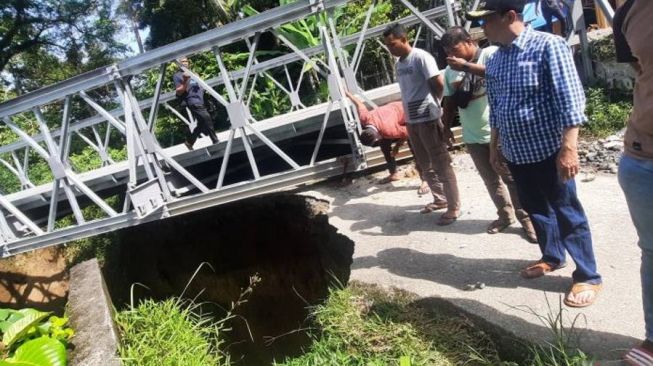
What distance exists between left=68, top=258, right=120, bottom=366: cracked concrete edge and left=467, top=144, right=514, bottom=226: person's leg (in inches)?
116

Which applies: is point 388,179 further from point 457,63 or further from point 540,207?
point 540,207

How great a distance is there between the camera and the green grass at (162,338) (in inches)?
140

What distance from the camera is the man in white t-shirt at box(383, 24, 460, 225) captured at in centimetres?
392

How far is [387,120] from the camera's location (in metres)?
5.27

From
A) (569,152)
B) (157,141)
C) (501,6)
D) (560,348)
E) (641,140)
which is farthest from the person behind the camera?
(157,141)

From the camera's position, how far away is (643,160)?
1728 mm

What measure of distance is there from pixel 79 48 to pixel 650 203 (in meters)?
22.1

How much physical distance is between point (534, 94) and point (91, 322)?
3427 mm

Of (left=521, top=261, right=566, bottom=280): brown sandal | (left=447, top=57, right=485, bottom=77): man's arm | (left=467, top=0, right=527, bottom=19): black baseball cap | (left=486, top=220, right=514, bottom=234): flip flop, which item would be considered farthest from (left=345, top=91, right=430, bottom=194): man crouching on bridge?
(left=467, top=0, right=527, bottom=19): black baseball cap

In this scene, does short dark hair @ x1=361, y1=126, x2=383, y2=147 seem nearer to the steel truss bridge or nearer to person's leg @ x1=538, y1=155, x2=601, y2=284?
the steel truss bridge

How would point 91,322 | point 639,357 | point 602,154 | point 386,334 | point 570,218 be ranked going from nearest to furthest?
point 639,357 → point 570,218 → point 386,334 → point 91,322 → point 602,154

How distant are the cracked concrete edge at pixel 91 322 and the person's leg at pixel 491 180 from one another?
2.94 m

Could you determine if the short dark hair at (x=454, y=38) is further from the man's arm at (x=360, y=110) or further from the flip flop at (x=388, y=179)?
the flip flop at (x=388, y=179)

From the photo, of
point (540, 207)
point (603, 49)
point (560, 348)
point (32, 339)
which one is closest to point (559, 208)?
point (540, 207)
